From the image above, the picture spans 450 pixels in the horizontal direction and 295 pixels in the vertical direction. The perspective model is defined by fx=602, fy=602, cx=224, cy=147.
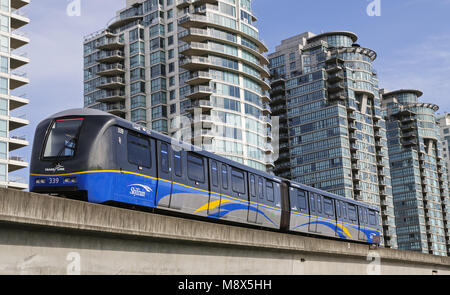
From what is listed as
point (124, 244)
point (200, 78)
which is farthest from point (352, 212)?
point (200, 78)

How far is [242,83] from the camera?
97125 mm

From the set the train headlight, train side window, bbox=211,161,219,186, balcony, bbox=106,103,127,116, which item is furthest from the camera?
balcony, bbox=106,103,127,116

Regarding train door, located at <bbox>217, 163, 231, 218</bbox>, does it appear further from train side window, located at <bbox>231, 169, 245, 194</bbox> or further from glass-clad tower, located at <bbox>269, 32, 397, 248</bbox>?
glass-clad tower, located at <bbox>269, 32, 397, 248</bbox>

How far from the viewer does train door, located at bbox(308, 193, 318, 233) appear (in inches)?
1252

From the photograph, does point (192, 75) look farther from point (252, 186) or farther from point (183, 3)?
point (252, 186)

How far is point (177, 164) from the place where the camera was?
20.9 m

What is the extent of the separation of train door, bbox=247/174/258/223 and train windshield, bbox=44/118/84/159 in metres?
10.5

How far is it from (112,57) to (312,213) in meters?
80.0

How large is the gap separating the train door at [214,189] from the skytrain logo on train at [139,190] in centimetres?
435

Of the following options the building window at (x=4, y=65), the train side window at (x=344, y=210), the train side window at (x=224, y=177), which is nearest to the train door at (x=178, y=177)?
the train side window at (x=224, y=177)

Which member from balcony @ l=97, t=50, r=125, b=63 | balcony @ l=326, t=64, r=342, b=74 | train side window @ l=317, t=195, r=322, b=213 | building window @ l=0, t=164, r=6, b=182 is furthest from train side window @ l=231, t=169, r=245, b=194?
balcony @ l=326, t=64, r=342, b=74
